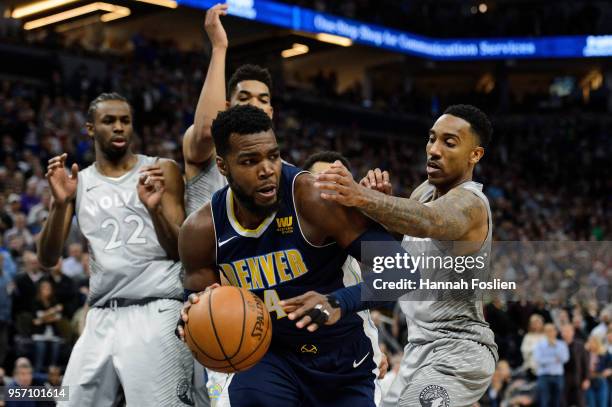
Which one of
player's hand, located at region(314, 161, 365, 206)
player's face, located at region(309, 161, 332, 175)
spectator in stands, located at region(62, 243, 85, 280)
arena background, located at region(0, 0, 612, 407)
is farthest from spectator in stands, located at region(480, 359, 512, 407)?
player's hand, located at region(314, 161, 365, 206)

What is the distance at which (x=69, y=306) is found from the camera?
8297mm

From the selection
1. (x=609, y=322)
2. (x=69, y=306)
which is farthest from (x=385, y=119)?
(x=69, y=306)

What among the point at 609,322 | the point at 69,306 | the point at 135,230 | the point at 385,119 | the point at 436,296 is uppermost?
the point at 385,119

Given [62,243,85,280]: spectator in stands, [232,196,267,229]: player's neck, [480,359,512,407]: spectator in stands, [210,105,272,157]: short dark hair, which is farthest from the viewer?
[480,359,512,407]: spectator in stands

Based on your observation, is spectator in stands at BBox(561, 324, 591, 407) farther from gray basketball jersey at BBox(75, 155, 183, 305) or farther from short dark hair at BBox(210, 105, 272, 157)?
short dark hair at BBox(210, 105, 272, 157)

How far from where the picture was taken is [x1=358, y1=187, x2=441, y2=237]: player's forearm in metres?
3.55

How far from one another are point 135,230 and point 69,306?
4.00 meters

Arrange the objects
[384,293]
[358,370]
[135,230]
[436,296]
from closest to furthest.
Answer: [384,293] < [358,370] < [436,296] < [135,230]

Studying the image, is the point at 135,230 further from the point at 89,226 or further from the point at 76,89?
the point at 76,89

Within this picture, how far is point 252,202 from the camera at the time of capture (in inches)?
143

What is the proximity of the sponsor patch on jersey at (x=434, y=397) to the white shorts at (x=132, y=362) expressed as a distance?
1.23 m

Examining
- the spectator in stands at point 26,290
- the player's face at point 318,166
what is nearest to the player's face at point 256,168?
the player's face at point 318,166

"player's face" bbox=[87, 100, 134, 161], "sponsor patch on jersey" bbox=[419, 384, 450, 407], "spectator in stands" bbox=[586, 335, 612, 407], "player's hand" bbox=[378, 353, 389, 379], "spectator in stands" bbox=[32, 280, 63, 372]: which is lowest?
"spectator in stands" bbox=[586, 335, 612, 407]

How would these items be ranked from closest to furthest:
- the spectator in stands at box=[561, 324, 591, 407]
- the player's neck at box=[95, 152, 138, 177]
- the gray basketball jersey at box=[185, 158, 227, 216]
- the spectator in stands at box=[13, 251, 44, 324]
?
the gray basketball jersey at box=[185, 158, 227, 216] < the player's neck at box=[95, 152, 138, 177] < the spectator in stands at box=[13, 251, 44, 324] < the spectator in stands at box=[561, 324, 591, 407]
